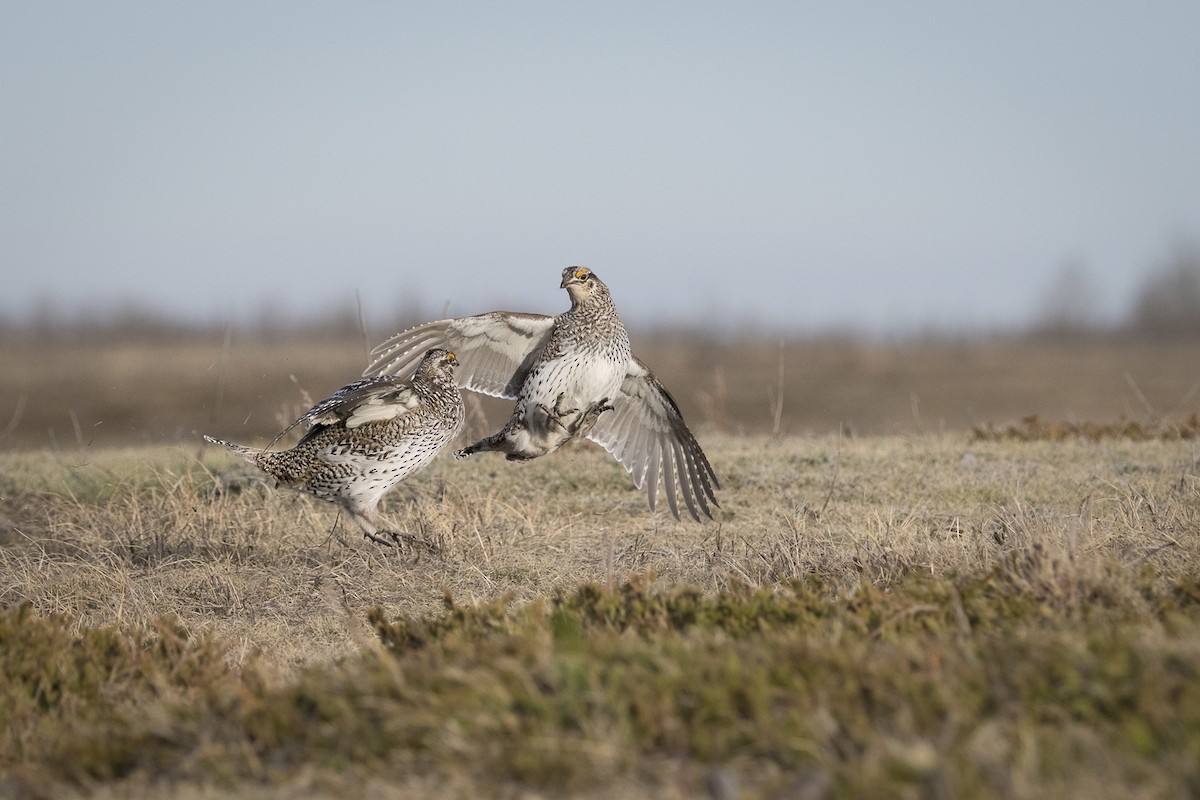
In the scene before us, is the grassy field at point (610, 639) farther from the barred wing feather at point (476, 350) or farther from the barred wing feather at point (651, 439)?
the barred wing feather at point (476, 350)

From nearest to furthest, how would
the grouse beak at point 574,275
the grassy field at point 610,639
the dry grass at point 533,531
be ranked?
1. the grassy field at point 610,639
2. the dry grass at point 533,531
3. the grouse beak at point 574,275

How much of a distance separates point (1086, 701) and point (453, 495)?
18.3ft

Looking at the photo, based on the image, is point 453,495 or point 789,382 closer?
point 453,495

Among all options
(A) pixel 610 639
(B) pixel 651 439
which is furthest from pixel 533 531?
(A) pixel 610 639

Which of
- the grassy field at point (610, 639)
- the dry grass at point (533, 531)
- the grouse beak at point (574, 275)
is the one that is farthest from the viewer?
the grouse beak at point (574, 275)

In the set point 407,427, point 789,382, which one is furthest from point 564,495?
point 789,382

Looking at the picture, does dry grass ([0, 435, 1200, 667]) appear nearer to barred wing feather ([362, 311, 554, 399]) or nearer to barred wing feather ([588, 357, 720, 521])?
barred wing feather ([588, 357, 720, 521])

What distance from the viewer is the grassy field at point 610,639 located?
9.07 feet

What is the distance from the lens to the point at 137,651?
434cm

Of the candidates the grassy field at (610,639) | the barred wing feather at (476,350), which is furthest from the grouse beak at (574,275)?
the grassy field at (610,639)

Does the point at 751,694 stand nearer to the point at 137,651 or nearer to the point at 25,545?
the point at 137,651

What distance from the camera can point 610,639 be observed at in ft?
12.2

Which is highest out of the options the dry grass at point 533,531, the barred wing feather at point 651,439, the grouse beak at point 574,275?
the grouse beak at point 574,275

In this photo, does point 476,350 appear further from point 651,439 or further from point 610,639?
point 610,639
